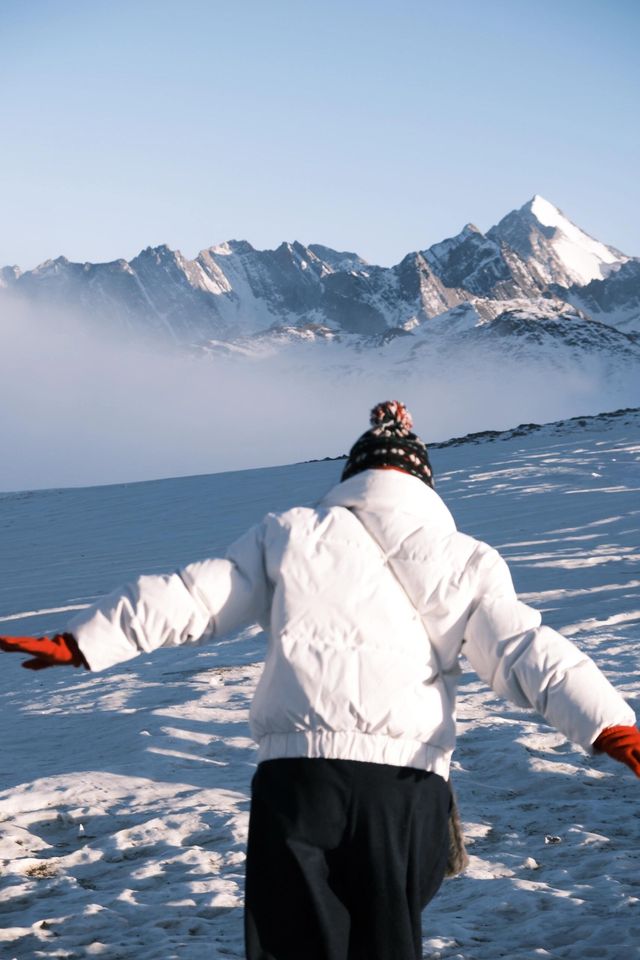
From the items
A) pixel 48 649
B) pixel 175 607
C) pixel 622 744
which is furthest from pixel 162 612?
pixel 622 744

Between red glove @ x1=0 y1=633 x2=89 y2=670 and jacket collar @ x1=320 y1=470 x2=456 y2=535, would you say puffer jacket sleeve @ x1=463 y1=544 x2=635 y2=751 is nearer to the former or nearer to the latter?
jacket collar @ x1=320 y1=470 x2=456 y2=535

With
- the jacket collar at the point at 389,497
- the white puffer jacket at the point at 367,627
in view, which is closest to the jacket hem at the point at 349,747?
the white puffer jacket at the point at 367,627

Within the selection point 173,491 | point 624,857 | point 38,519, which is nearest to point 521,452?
point 173,491

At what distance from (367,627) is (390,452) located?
0.51 meters

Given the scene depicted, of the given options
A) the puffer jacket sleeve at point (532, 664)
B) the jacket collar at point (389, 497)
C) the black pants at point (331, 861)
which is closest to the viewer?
the black pants at point (331, 861)

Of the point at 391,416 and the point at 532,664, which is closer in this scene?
the point at 532,664

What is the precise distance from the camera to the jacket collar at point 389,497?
278cm

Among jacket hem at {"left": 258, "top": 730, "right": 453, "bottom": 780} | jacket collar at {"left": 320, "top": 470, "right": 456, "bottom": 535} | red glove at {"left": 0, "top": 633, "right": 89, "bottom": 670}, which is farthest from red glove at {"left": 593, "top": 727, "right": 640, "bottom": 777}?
red glove at {"left": 0, "top": 633, "right": 89, "bottom": 670}

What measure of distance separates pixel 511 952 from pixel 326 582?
1929 mm

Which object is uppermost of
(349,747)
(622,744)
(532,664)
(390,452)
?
(390,452)

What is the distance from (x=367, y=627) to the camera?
2.64 metres

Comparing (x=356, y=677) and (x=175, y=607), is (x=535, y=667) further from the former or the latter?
(x=175, y=607)

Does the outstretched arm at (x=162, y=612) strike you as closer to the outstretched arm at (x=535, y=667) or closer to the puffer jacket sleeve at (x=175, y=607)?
the puffer jacket sleeve at (x=175, y=607)

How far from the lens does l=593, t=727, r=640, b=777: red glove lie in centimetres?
261
